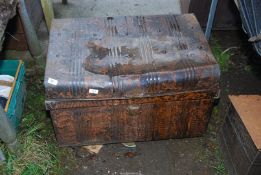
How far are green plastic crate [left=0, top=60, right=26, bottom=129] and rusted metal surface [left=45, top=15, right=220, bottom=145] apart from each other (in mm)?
495

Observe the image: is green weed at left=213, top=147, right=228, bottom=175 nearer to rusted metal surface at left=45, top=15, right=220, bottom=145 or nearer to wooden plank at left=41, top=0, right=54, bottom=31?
rusted metal surface at left=45, top=15, right=220, bottom=145

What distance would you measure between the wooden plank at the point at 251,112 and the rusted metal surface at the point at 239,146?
2 cm

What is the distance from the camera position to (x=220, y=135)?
3.22m

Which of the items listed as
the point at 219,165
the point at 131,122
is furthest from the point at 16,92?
the point at 219,165

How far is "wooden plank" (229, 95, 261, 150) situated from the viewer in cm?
256

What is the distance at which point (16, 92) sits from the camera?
3.17 meters

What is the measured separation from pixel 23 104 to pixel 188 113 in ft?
5.90

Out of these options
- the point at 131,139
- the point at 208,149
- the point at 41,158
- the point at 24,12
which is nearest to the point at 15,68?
the point at 24,12

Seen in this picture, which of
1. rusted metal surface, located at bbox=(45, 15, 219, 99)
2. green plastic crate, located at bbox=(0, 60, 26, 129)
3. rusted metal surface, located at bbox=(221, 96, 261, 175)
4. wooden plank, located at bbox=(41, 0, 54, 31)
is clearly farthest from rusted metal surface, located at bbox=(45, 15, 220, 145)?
wooden plank, located at bbox=(41, 0, 54, 31)

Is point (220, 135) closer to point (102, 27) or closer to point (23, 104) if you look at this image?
point (102, 27)

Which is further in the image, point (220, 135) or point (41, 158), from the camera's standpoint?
point (220, 135)

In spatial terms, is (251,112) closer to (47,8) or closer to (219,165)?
(219,165)

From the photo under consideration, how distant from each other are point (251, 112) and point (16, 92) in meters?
2.22

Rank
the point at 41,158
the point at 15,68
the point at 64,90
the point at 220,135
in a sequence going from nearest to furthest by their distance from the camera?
the point at 64,90
the point at 41,158
the point at 220,135
the point at 15,68
